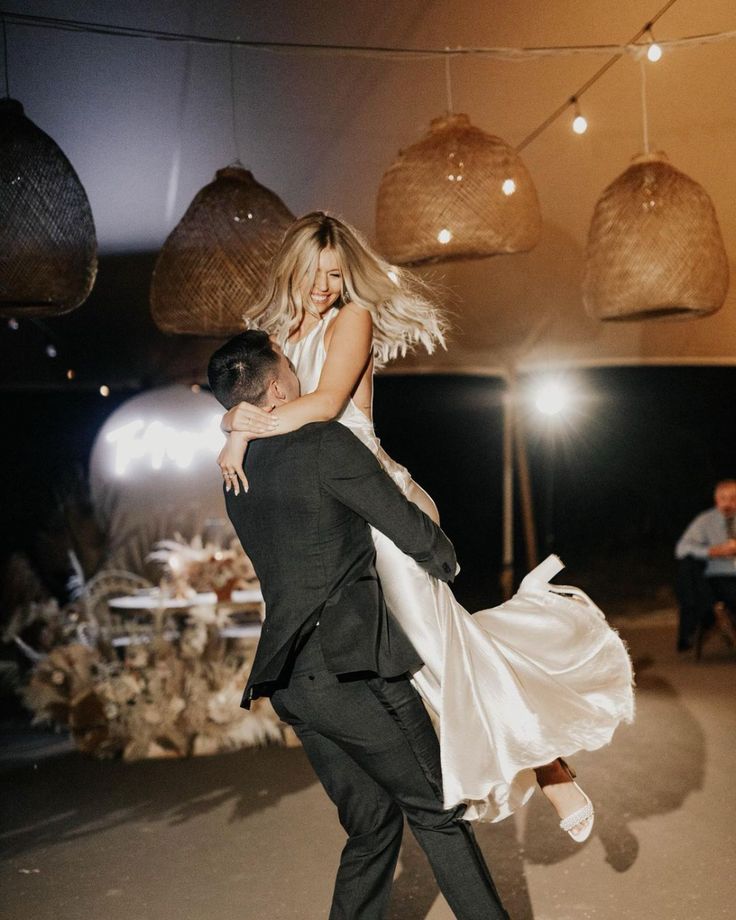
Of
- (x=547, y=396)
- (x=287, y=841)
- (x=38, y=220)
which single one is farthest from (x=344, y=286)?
(x=547, y=396)

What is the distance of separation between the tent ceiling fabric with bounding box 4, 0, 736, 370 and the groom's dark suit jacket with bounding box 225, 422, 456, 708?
161cm

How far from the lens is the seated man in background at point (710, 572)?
784 centimetres

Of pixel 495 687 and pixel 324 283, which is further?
pixel 324 283

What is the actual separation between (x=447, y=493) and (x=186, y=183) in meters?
7.61

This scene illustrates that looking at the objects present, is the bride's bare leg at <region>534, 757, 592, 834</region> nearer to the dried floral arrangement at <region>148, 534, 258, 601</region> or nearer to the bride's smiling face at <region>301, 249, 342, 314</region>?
the bride's smiling face at <region>301, 249, 342, 314</region>

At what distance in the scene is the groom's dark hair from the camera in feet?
7.77

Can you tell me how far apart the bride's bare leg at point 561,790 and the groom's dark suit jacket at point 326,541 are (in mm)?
522

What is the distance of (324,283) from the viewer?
103 inches

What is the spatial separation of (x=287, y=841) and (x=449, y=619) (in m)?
1.91

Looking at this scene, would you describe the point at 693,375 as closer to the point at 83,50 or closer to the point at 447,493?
the point at 447,493

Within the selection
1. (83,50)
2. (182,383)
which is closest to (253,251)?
(83,50)

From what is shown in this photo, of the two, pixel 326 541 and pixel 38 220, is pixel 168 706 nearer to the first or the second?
pixel 38 220

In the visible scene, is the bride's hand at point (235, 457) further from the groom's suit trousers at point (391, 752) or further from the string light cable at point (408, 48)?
the string light cable at point (408, 48)

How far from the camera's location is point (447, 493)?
13312 mm
